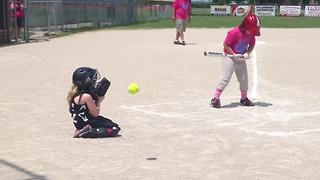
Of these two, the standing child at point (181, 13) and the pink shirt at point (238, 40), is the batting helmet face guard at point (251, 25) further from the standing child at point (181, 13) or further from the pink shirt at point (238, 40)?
the standing child at point (181, 13)

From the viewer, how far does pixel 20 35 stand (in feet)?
93.0

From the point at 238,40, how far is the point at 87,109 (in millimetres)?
3208

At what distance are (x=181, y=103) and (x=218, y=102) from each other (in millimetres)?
703

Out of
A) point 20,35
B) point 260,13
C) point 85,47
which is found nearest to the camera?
point 85,47

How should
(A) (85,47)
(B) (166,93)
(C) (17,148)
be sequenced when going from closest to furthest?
(C) (17,148) < (B) (166,93) < (A) (85,47)

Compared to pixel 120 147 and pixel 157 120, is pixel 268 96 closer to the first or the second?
pixel 157 120

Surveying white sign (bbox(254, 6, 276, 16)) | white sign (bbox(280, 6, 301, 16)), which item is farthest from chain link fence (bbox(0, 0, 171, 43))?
white sign (bbox(280, 6, 301, 16))

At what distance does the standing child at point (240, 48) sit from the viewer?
373 inches

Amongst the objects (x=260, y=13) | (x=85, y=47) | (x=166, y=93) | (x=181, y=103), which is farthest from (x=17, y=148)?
(x=260, y=13)

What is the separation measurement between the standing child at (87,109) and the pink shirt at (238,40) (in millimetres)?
2824

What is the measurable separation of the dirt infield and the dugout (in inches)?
365

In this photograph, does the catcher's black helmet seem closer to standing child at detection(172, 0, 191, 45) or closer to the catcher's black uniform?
the catcher's black uniform

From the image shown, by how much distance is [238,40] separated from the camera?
31.7ft

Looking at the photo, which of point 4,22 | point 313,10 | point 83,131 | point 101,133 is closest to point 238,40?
point 101,133
